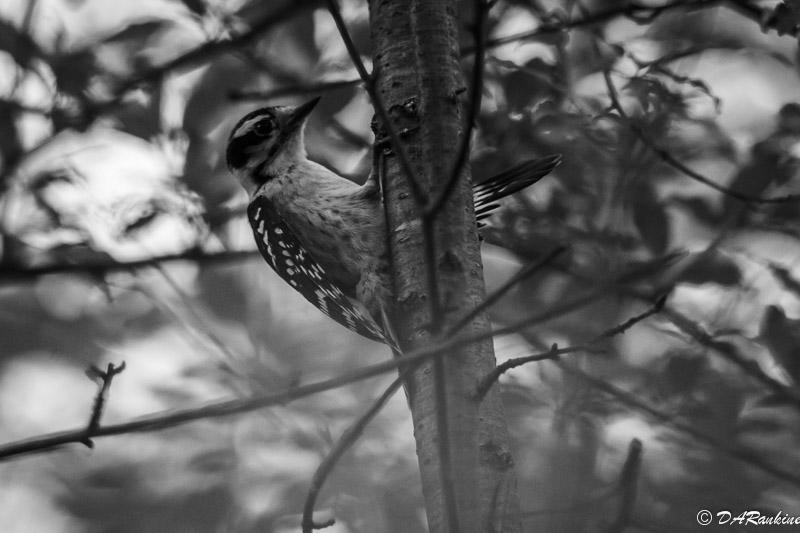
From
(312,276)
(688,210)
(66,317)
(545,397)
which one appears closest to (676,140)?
(688,210)

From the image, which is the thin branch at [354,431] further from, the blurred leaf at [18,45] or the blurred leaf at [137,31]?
the blurred leaf at [18,45]

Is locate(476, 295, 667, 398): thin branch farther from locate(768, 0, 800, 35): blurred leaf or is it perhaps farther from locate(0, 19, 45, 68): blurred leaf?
locate(0, 19, 45, 68): blurred leaf

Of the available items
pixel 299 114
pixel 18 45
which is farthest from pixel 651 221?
pixel 18 45

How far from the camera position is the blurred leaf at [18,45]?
413 cm

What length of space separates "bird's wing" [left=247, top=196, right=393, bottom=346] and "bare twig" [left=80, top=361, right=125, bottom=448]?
237 cm

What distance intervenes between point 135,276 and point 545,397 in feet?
7.14

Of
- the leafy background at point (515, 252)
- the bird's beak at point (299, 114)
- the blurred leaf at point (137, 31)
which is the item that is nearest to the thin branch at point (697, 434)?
the leafy background at point (515, 252)

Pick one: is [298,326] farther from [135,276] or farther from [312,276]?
[135,276]

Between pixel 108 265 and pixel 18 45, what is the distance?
1050mm

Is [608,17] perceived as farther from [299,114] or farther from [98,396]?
[98,396]

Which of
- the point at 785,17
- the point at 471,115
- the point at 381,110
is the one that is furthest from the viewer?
the point at 785,17

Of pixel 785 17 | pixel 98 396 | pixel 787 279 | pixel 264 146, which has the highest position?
pixel 264 146

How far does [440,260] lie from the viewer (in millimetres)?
2559

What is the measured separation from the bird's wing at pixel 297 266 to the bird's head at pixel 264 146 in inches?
11.1
